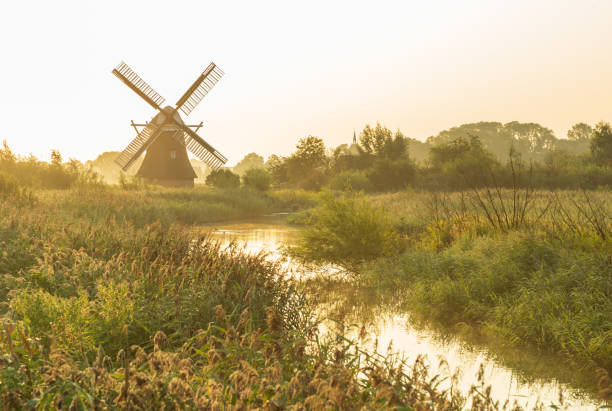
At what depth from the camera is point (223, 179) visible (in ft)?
117

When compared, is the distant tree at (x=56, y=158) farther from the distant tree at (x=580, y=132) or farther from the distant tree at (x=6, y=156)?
the distant tree at (x=580, y=132)

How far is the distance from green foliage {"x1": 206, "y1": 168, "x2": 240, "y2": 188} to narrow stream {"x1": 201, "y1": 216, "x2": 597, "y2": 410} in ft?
92.5

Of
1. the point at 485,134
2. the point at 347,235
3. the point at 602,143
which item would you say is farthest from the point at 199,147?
the point at 485,134

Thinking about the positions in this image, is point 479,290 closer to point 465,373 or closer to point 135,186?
point 465,373

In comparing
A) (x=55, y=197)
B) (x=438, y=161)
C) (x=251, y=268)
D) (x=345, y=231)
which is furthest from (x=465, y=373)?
(x=438, y=161)

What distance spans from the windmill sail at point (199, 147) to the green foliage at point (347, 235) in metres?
22.4

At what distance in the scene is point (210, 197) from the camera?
2697cm

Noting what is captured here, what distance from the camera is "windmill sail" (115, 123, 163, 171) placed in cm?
3118

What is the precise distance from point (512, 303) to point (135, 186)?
25459 mm

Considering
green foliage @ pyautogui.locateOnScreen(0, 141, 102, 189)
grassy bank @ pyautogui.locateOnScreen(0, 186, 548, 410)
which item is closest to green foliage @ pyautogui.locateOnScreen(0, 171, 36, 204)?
grassy bank @ pyautogui.locateOnScreen(0, 186, 548, 410)

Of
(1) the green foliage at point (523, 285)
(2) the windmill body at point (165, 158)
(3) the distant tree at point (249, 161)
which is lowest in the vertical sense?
(1) the green foliage at point (523, 285)

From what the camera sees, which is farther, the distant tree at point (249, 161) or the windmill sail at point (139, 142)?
the distant tree at point (249, 161)

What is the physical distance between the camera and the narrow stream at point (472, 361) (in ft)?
14.8

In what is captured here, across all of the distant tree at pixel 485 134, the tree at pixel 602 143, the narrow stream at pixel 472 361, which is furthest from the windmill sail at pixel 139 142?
the distant tree at pixel 485 134
